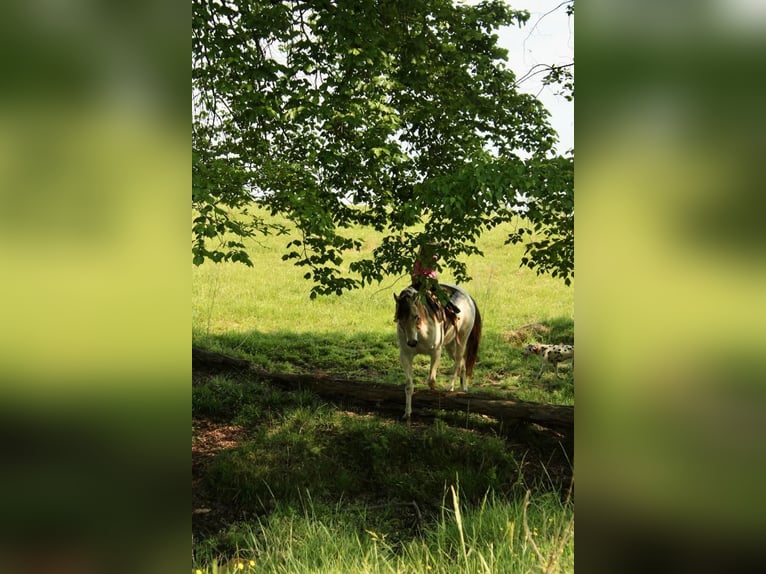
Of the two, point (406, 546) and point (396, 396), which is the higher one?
point (396, 396)

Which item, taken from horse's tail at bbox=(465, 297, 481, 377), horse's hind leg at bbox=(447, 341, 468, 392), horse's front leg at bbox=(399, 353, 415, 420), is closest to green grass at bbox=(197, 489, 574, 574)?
horse's front leg at bbox=(399, 353, 415, 420)

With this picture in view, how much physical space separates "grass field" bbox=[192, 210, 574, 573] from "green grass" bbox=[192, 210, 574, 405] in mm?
37

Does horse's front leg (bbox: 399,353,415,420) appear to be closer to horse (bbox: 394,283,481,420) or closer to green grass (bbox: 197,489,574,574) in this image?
horse (bbox: 394,283,481,420)

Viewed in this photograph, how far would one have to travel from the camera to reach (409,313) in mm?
6969

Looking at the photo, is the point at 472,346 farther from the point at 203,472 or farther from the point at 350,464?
the point at 203,472

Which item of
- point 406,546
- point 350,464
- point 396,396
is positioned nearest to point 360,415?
point 396,396

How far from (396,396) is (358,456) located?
139 cm

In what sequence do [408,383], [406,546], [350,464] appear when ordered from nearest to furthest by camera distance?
[406,546] < [350,464] < [408,383]

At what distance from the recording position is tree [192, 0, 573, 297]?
4609 millimetres
